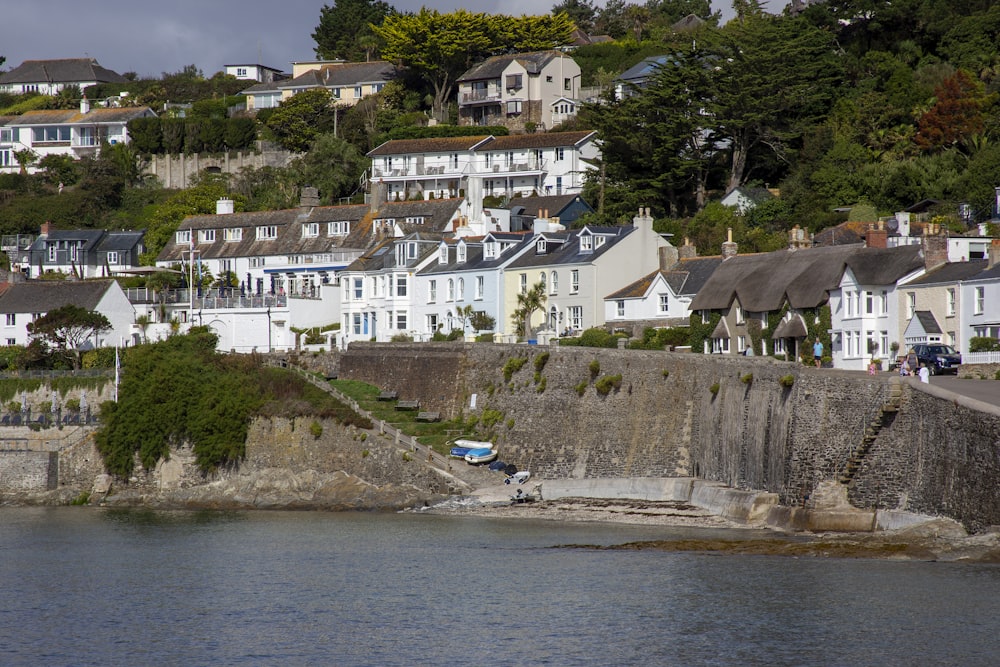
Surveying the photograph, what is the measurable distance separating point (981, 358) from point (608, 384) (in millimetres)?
13536

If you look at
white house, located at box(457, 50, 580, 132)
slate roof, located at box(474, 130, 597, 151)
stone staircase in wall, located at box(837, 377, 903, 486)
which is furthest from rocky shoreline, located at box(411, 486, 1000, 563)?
white house, located at box(457, 50, 580, 132)

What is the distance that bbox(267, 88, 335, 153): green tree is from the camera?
337ft

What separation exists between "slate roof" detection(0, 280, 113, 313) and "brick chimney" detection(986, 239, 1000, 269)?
145 feet

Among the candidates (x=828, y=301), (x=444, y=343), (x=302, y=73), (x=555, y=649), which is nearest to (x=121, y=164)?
(x=302, y=73)

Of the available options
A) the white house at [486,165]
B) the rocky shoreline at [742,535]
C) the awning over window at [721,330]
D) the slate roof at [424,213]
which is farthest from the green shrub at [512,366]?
the white house at [486,165]

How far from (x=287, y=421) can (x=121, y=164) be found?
50.0 metres

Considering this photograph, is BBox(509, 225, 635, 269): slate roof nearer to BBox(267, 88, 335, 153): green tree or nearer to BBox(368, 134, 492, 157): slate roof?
BBox(368, 134, 492, 157): slate roof

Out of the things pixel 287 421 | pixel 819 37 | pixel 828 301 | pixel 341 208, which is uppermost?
pixel 819 37

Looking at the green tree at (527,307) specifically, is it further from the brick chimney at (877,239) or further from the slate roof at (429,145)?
the slate roof at (429,145)

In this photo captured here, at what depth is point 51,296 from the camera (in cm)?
7519

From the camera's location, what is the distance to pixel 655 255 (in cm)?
6525

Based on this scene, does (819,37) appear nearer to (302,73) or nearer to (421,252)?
(421,252)

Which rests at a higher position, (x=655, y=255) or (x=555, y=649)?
(x=655, y=255)

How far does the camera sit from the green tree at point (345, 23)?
12456cm
